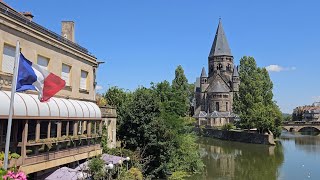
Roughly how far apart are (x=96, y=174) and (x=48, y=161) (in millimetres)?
3208

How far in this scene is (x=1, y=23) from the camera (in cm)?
1411

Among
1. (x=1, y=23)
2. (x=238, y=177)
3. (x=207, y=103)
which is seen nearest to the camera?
(x=1, y=23)

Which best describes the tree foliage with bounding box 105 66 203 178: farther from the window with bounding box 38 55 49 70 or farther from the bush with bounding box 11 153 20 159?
the bush with bounding box 11 153 20 159

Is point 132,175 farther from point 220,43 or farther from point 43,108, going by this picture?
point 220,43

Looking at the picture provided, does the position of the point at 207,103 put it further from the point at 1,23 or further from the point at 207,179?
the point at 1,23

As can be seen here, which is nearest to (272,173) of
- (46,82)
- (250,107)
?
(46,82)

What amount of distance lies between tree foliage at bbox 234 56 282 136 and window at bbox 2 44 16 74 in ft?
204

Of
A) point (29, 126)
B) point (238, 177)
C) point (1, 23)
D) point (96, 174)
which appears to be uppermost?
point (1, 23)

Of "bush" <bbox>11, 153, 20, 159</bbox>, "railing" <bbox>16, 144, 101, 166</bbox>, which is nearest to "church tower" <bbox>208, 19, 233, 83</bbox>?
"railing" <bbox>16, 144, 101, 166</bbox>

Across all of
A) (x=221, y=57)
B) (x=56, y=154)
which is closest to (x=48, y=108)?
(x=56, y=154)

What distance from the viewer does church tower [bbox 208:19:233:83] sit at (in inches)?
4980

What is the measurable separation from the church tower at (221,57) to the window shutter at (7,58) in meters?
115

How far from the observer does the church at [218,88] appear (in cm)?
11288

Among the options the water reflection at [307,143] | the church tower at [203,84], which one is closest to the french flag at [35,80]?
the water reflection at [307,143]
